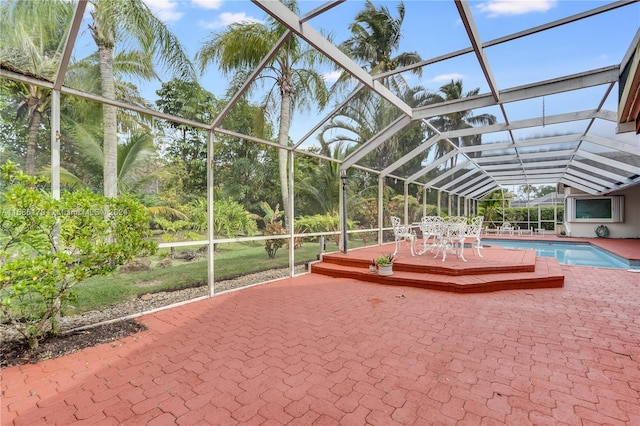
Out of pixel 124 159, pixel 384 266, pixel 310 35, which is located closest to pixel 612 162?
pixel 384 266

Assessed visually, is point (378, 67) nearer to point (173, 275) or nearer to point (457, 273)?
point (457, 273)

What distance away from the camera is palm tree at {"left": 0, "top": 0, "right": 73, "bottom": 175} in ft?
11.4

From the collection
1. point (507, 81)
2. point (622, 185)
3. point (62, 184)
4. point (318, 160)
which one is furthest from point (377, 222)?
point (622, 185)

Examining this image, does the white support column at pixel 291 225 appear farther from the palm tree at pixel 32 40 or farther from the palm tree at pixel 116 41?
the palm tree at pixel 32 40

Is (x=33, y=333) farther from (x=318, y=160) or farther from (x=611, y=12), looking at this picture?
(x=611, y=12)

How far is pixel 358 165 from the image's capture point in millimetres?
9414

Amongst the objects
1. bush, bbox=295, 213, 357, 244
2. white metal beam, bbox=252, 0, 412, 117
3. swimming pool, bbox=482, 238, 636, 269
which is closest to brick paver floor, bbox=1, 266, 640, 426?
bush, bbox=295, 213, 357, 244

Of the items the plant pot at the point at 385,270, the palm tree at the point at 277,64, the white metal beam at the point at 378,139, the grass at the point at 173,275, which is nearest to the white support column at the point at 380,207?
the white metal beam at the point at 378,139

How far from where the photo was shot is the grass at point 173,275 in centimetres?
470

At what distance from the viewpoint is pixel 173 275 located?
18.7 feet

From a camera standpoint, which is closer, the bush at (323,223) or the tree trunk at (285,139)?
the tree trunk at (285,139)

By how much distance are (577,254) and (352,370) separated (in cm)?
1411

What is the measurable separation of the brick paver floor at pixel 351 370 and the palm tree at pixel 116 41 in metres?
2.47

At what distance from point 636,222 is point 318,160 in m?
17.2
